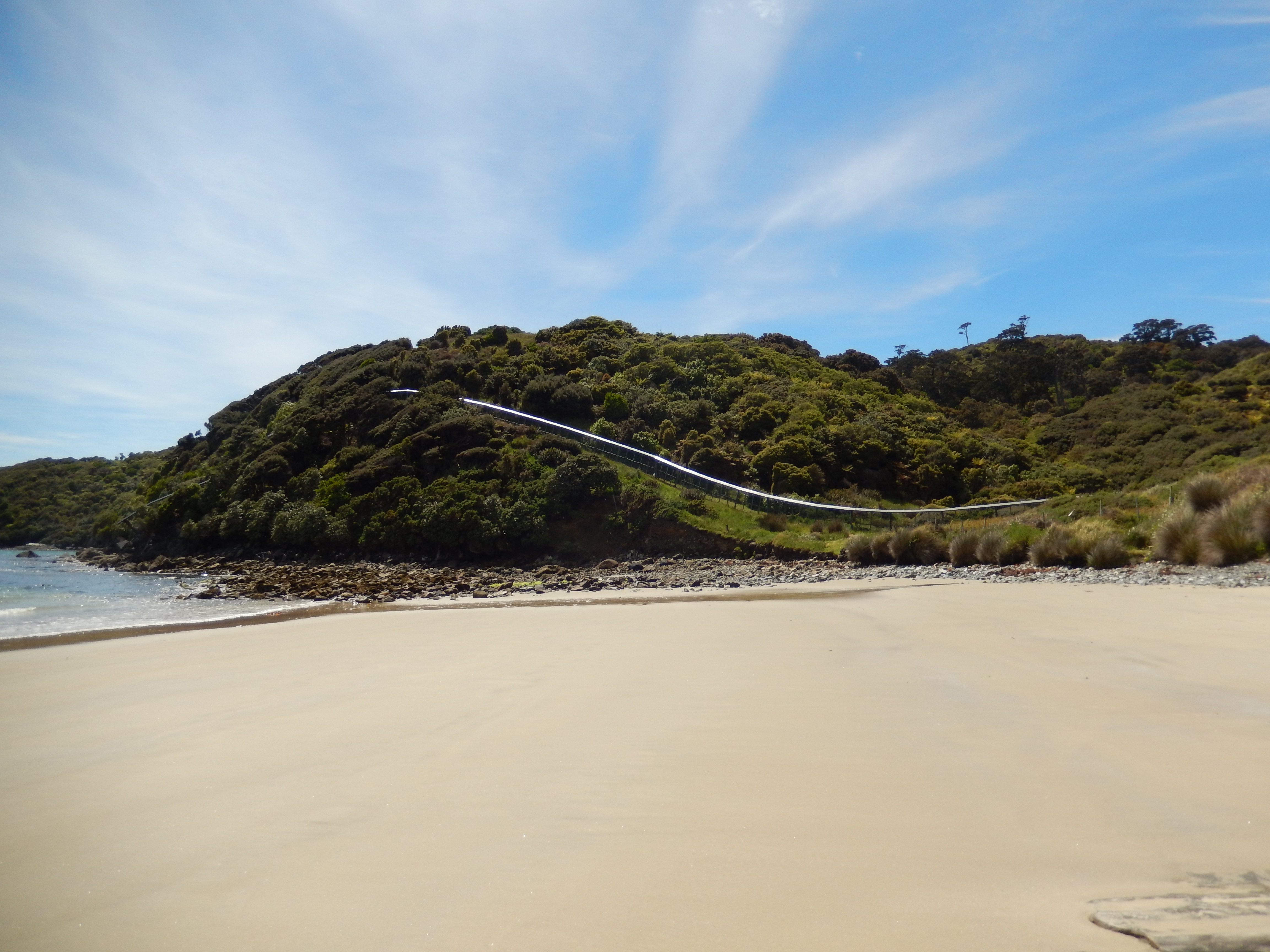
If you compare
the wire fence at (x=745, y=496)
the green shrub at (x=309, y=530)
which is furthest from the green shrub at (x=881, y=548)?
the green shrub at (x=309, y=530)

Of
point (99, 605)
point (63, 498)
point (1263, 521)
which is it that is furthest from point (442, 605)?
→ point (63, 498)

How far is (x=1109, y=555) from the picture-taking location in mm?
10820

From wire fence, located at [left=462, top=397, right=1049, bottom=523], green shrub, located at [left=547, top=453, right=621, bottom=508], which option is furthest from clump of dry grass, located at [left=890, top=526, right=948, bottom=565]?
green shrub, located at [left=547, top=453, right=621, bottom=508]

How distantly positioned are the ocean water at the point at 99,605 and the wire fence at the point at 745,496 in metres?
15.4

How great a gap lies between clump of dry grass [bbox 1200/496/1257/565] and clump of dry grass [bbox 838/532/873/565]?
789 cm

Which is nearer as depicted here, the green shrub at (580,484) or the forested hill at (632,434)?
the green shrub at (580,484)

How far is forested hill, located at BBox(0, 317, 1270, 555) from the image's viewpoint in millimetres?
27625

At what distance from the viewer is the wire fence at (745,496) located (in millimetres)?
23094

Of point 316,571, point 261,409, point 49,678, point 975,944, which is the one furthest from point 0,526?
point 975,944

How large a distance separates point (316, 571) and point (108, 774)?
2191 centimetres

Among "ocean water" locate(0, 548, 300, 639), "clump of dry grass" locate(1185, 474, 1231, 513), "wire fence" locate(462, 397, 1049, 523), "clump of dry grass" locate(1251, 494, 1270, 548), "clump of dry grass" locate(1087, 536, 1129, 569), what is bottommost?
"ocean water" locate(0, 548, 300, 639)

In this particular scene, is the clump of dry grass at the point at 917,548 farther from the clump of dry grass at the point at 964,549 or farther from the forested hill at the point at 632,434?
the forested hill at the point at 632,434

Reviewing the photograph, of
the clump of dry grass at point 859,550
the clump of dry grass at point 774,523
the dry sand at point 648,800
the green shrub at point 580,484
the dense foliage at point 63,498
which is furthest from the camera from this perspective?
the dense foliage at point 63,498

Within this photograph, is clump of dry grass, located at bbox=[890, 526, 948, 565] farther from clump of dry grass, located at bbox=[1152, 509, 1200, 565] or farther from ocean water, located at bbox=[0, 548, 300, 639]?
ocean water, located at bbox=[0, 548, 300, 639]
